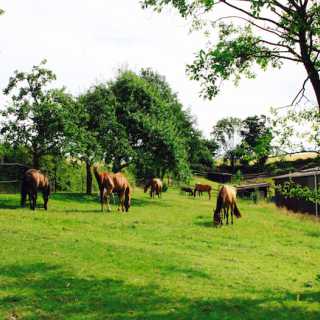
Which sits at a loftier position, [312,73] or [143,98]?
[143,98]

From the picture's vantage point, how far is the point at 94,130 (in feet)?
128

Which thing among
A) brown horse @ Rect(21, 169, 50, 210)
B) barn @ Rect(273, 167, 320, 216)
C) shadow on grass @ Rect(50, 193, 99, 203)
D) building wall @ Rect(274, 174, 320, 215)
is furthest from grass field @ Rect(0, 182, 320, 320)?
building wall @ Rect(274, 174, 320, 215)

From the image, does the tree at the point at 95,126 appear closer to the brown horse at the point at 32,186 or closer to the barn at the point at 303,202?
the brown horse at the point at 32,186

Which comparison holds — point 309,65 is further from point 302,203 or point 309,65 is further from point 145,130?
point 302,203

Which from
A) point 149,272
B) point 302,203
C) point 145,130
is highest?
point 145,130

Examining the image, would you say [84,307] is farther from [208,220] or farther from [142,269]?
[208,220]

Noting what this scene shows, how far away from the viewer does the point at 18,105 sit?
3281cm

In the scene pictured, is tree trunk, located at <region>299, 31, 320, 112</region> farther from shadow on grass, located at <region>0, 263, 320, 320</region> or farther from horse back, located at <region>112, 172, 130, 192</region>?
horse back, located at <region>112, 172, 130, 192</region>

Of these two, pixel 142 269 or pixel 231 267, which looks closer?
pixel 142 269

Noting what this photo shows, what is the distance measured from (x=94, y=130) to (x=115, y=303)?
97.7ft

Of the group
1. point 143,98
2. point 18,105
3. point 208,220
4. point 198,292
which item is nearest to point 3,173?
point 18,105

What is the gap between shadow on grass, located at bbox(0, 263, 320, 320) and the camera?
9.26 metres

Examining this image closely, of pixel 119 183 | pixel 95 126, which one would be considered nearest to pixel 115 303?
pixel 119 183

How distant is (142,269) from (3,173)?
1066 inches
